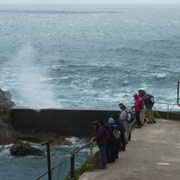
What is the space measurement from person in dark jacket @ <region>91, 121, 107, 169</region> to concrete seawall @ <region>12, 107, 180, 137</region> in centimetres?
944

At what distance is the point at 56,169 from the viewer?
39.5ft

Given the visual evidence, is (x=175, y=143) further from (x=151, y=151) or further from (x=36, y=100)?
(x=36, y=100)

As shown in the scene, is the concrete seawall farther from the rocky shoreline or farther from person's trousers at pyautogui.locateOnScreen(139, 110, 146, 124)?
person's trousers at pyautogui.locateOnScreen(139, 110, 146, 124)

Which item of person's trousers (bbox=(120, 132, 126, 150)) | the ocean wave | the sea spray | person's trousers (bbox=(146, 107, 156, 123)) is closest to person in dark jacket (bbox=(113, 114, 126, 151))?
person's trousers (bbox=(120, 132, 126, 150))

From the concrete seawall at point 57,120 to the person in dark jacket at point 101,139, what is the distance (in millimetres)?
9442

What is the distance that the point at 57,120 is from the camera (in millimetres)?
23281

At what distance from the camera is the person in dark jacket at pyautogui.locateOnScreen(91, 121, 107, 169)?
1273 cm

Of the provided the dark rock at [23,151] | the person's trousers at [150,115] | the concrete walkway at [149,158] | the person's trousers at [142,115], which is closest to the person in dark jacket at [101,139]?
the concrete walkway at [149,158]

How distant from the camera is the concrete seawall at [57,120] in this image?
2302cm

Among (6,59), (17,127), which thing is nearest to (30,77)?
(6,59)

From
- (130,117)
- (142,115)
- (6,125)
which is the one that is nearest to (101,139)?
(130,117)

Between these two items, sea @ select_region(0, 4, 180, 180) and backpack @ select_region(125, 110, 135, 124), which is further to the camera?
sea @ select_region(0, 4, 180, 180)

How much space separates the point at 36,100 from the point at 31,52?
1657 inches

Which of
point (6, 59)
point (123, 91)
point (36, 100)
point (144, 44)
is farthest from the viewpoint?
point (144, 44)
